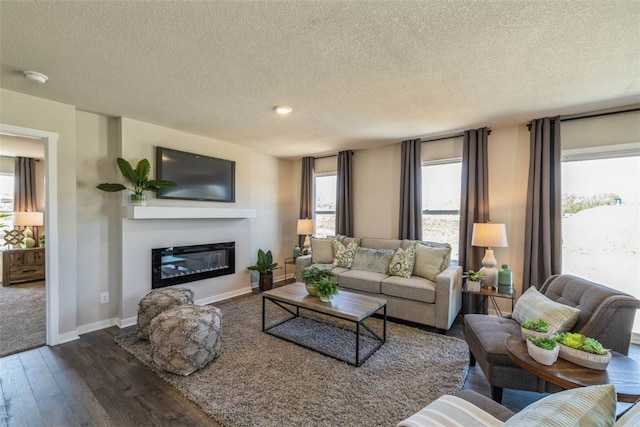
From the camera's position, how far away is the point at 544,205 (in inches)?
126

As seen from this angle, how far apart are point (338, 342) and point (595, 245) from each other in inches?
122

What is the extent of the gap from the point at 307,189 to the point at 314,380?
3.77 meters

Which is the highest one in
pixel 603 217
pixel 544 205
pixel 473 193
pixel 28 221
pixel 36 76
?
pixel 36 76

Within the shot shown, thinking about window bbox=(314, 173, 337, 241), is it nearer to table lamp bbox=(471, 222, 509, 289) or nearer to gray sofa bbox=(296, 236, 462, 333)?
gray sofa bbox=(296, 236, 462, 333)

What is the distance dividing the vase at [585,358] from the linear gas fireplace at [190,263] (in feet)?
13.0

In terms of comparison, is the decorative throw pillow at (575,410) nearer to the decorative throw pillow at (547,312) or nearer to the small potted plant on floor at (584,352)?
the small potted plant on floor at (584,352)

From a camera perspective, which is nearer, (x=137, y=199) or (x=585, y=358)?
(x=585, y=358)

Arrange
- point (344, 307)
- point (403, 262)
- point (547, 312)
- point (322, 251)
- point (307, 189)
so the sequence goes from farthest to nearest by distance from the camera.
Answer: point (307, 189)
point (322, 251)
point (403, 262)
point (344, 307)
point (547, 312)

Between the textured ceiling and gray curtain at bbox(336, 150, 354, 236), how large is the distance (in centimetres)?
171

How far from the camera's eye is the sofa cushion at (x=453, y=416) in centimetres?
117

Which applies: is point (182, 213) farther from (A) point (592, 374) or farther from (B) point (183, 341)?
(A) point (592, 374)

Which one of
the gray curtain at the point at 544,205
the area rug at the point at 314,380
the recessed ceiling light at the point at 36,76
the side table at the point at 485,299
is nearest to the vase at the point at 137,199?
the recessed ceiling light at the point at 36,76

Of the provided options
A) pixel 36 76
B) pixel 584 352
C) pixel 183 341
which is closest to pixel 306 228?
pixel 183 341

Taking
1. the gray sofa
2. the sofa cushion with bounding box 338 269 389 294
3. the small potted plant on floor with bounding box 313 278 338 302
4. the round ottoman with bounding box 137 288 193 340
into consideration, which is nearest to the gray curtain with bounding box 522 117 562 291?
the gray sofa
